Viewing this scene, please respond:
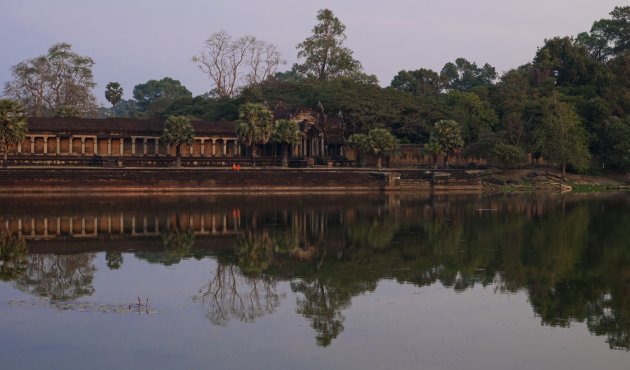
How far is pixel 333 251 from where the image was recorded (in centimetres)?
3056

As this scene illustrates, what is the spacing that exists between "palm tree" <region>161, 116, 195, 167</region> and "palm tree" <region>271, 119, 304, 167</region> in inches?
302

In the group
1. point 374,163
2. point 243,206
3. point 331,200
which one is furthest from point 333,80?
point 243,206

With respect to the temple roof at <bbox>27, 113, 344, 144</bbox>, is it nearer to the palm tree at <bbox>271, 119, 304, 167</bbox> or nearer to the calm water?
the palm tree at <bbox>271, 119, 304, 167</bbox>

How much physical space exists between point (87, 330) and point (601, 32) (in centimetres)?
11992

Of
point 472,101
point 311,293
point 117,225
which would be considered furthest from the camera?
point 472,101

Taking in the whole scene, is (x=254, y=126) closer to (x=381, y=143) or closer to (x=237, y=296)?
(x=381, y=143)

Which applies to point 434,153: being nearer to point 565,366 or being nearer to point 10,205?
point 10,205

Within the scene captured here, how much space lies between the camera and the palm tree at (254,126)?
73.6 m

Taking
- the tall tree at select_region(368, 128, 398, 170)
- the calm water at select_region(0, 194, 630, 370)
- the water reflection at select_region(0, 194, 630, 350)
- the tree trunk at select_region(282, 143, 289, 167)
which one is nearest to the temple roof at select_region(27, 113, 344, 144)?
the tree trunk at select_region(282, 143, 289, 167)

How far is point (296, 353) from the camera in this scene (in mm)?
15984

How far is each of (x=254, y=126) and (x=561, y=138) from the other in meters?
28.7

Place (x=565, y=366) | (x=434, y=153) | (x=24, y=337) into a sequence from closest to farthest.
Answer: (x=565, y=366) < (x=24, y=337) < (x=434, y=153)

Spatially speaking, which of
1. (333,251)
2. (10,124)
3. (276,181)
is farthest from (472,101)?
(333,251)

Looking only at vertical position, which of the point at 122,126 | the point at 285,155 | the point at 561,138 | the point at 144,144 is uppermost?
the point at 122,126
